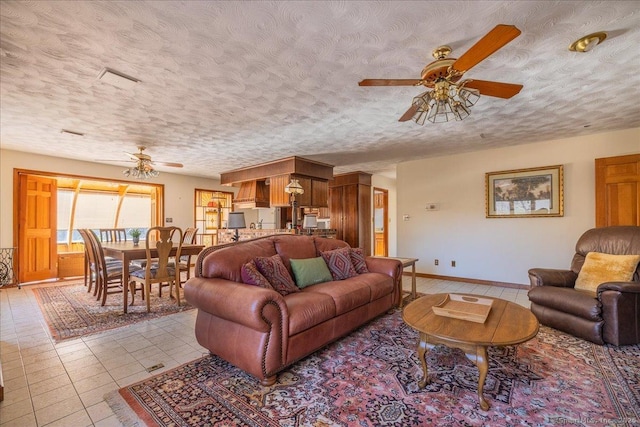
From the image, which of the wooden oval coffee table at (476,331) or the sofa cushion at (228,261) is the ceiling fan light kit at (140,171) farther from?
the wooden oval coffee table at (476,331)

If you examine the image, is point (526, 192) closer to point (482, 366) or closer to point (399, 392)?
point (482, 366)

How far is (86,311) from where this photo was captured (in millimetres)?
3670

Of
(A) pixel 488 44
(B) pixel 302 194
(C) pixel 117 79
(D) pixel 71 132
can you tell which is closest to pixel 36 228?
(D) pixel 71 132

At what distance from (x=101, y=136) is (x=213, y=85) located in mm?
2673

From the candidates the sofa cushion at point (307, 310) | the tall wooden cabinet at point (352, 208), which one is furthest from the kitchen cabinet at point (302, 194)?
the sofa cushion at point (307, 310)

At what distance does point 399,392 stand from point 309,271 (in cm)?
139

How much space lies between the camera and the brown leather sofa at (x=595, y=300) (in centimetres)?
252

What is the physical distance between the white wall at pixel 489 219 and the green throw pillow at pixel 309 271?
3404 mm

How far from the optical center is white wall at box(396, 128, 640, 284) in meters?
4.34

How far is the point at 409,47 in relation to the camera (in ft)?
6.82

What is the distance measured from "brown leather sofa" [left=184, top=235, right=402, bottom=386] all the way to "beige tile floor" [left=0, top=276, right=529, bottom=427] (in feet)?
1.72

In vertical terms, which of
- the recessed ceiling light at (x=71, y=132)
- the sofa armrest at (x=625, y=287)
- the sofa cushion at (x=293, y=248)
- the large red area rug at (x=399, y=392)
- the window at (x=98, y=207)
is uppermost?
the recessed ceiling light at (x=71, y=132)

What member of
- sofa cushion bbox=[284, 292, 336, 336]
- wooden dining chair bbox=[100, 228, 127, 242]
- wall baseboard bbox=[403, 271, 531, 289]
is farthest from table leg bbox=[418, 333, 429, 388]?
wooden dining chair bbox=[100, 228, 127, 242]

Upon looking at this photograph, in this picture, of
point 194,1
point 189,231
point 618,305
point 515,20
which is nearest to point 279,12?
point 194,1
